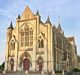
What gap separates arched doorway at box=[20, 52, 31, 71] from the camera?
1910 inches

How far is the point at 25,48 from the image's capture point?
49.2m

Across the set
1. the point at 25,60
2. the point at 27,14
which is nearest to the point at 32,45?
the point at 25,60

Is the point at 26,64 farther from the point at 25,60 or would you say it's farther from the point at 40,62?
the point at 40,62

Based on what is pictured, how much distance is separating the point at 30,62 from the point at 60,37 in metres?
11.5

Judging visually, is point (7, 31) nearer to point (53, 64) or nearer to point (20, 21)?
point (20, 21)

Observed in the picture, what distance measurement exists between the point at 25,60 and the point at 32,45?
145 inches

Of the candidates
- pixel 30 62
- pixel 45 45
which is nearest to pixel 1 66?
pixel 30 62

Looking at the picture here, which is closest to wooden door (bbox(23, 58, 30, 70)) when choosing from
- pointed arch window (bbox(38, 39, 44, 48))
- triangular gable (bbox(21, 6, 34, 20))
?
pointed arch window (bbox(38, 39, 44, 48))

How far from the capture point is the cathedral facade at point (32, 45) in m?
46.9

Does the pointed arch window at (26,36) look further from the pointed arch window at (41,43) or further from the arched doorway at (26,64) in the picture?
the arched doorway at (26,64)

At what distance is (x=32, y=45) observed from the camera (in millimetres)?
48719

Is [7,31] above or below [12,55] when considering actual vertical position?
above

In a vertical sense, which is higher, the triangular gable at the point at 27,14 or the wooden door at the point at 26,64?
the triangular gable at the point at 27,14

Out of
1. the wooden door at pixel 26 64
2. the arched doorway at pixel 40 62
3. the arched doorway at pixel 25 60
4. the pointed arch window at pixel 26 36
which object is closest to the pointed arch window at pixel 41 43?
the pointed arch window at pixel 26 36
